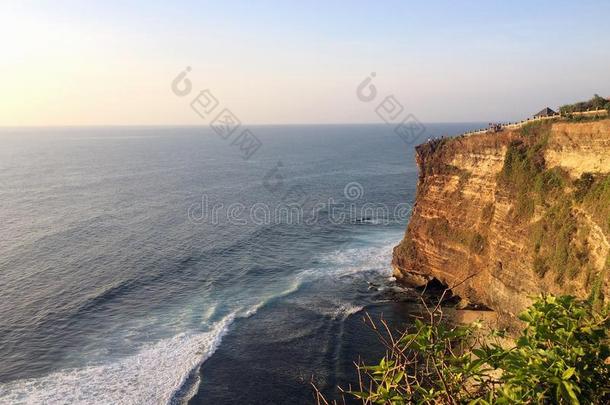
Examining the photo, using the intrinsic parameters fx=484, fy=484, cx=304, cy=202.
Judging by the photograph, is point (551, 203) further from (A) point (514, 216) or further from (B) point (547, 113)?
(B) point (547, 113)

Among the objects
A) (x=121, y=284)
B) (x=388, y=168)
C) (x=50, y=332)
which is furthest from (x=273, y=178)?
(x=50, y=332)

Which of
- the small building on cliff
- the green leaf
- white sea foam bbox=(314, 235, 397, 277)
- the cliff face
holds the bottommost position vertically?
white sea foam bbox=(314, 235, 397, 277)

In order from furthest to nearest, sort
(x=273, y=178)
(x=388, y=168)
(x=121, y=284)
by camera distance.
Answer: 1. (x=388, y=168)
2. (x=273, y=178)
3. (x=121, y=284)

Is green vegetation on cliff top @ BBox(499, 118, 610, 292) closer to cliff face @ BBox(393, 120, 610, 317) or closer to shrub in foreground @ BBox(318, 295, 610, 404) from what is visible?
cliff face @ BBox(393, 120, 610, 317)

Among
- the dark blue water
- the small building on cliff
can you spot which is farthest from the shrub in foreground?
the small building on cliff

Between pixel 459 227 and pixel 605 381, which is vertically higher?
pixel 605 381

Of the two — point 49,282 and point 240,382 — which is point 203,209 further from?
point 240,382

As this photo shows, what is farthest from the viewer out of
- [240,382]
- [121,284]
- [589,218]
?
[121,284]

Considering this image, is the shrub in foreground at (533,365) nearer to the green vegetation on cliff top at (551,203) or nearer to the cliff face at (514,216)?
the cliff face at (514,216)
